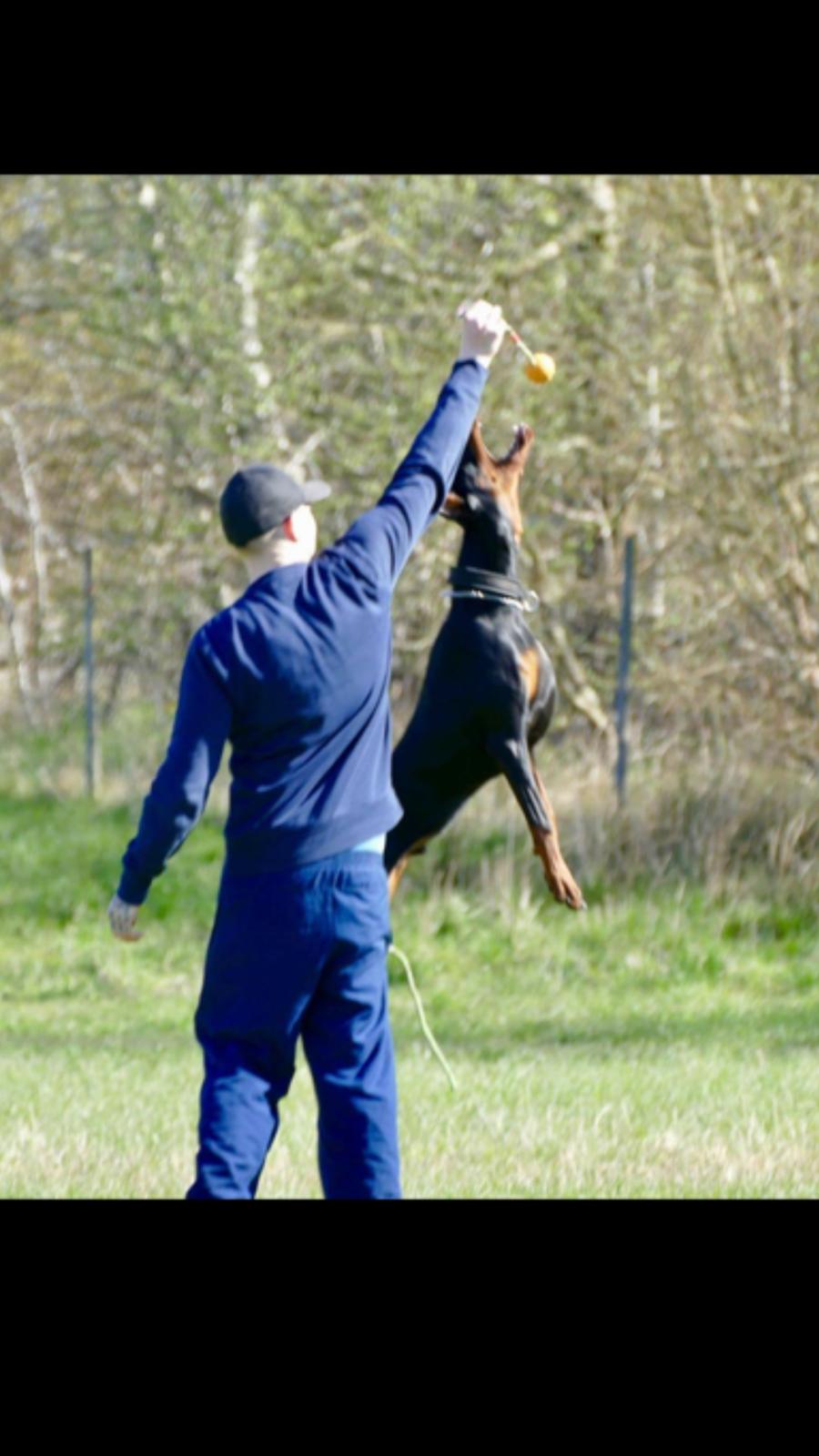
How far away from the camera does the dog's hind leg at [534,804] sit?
18.7ft

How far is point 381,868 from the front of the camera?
4.94 metres

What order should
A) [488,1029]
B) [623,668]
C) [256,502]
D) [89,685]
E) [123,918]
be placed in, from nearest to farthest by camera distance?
[256,502] → [123,918] → [488,1029] → [623,668] → [89,685]

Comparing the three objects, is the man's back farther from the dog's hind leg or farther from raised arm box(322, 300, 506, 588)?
the dog's hind leg

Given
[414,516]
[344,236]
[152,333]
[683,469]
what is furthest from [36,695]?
[414,516]

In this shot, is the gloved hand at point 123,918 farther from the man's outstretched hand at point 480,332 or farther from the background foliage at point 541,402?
the background foliage at point 541,402

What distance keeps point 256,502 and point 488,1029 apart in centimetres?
595

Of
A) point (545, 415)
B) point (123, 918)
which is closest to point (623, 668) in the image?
point (545, 415)

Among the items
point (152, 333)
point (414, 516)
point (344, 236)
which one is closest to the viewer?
point (414, 516)

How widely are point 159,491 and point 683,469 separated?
246 inches

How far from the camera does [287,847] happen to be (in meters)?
4.78

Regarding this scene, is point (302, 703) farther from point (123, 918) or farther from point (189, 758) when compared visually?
point (123, 918)

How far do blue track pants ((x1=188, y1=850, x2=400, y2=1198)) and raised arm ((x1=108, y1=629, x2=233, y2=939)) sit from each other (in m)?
0.20

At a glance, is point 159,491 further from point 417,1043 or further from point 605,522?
point 417,1043

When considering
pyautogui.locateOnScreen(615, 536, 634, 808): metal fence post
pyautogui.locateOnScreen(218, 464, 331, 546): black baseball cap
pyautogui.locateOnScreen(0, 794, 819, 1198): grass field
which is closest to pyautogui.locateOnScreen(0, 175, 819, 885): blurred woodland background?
pyautogui.locateOnScreen(615, 536, 634, 808): metal fence post
